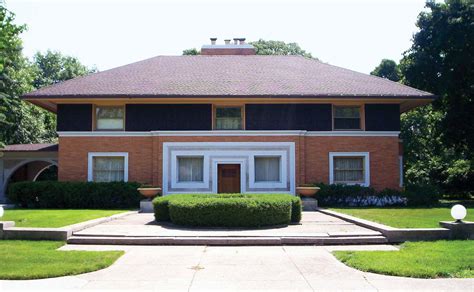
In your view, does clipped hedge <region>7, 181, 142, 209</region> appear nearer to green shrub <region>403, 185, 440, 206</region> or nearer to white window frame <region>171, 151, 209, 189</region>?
white window frame <region>171, 151, 209, 189</region>

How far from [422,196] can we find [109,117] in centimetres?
1599

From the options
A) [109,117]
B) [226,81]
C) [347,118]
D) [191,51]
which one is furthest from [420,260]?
[191,51]

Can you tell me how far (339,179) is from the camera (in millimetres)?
24578

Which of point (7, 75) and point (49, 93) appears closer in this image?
point (49, 93)

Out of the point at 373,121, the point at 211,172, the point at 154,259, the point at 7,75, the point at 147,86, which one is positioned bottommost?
the point at 154,259

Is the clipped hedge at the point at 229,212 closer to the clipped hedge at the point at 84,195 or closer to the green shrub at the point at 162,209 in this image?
the green shrub at the point at 162,209

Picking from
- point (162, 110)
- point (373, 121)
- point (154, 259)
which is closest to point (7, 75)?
point (162, 110)

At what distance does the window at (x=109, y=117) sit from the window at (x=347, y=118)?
1098 cm

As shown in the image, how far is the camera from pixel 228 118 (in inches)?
970

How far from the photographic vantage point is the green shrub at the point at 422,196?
2308cm

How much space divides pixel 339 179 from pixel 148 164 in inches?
382

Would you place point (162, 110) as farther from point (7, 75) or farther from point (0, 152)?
point (7, 75)

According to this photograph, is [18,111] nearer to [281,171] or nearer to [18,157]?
[18,157]

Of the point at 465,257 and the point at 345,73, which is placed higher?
the point at 345,73
